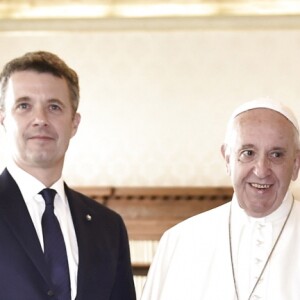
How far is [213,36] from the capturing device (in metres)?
7.80

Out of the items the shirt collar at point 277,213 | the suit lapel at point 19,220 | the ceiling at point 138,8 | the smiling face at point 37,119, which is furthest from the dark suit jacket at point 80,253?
the ceiling at point 138,8

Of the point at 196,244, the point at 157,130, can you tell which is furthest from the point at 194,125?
the point at 196,244

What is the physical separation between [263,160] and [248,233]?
411mm

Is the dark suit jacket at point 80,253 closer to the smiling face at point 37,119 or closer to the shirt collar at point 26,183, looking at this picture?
the shirt collar at point 26,183

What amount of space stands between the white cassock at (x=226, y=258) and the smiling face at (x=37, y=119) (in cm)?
75

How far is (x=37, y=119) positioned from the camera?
9.78ft

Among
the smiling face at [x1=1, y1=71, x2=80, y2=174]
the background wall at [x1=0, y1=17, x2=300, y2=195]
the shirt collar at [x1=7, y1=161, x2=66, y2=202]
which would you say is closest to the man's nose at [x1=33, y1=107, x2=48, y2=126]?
the smiling face at [x1=1, y1=71, x2=80, y2=174]

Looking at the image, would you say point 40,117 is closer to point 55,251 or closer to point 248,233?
point 55,251

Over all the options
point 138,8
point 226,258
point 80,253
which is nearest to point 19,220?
point 80,253

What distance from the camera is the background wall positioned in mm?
7711

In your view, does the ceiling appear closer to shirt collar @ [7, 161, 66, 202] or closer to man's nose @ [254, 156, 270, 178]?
man's nose @ [254, 156, 270, 178]

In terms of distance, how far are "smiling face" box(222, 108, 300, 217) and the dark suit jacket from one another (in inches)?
23.8

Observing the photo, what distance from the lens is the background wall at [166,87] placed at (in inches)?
304

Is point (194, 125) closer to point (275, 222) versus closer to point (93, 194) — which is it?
point (93, 194)
